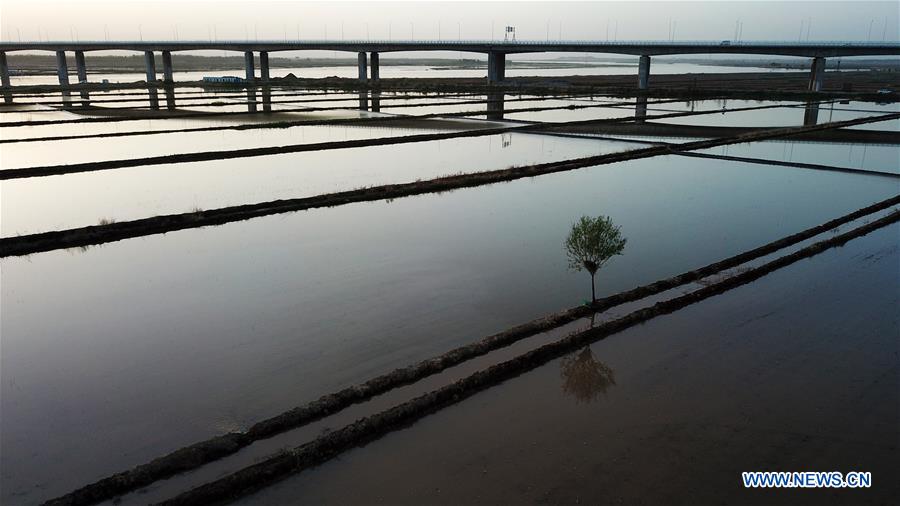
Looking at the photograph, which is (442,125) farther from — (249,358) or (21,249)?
(249,358)

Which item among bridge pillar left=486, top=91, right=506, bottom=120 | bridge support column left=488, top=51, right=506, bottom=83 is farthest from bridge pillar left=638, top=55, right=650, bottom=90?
bridge support column left=488, top=51, right=506, bottom=83

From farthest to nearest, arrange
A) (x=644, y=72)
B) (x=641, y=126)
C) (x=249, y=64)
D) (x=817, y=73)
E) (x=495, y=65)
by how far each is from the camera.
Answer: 1. (x=249, y=64)
2. (x=495, y=65)
3. (x=644, y=72)
4. (x=817, y=73)
5. (x=641, y=126)

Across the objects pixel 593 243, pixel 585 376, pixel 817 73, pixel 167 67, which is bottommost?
pixel 585 376

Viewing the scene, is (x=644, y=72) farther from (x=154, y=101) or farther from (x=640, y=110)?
(x=154, y=101)

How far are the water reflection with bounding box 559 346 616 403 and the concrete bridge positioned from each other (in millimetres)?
63871

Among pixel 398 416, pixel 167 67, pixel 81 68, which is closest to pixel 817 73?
pixel 398 416

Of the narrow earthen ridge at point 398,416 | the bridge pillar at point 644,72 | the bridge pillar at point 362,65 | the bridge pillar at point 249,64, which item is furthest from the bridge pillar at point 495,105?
the bridge pillar at point 249,64

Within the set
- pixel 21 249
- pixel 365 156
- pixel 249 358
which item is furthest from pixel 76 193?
pixel 249 358

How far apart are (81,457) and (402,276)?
21.4ft

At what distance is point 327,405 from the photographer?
7.91 m

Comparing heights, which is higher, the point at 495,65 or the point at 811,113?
the point at 495,65

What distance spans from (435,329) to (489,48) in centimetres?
7617

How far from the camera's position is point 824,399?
27.6 feet

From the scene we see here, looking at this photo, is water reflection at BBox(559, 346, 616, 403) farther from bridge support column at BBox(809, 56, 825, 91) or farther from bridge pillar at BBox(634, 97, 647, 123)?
bridge support column at BBox(809, 56, 825, 91)
